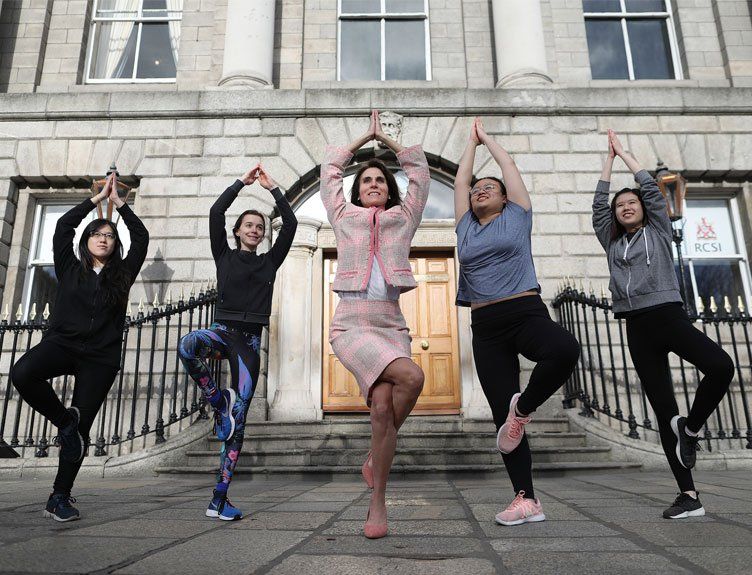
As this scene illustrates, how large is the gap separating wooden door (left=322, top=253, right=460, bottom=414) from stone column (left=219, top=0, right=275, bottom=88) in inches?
125

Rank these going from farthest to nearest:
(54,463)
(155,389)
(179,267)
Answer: (179,267) < (155,389) < (54,463)

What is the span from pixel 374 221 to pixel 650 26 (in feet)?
30.6

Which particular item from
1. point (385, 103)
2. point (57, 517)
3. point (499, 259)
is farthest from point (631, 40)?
point (57, 517)

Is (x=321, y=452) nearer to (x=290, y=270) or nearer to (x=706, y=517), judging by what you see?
(x=290, y=270)

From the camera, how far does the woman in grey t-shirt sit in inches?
106

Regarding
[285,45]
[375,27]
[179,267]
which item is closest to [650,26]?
[375,27]

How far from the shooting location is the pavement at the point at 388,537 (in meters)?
1.83

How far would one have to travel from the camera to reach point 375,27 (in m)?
9.65

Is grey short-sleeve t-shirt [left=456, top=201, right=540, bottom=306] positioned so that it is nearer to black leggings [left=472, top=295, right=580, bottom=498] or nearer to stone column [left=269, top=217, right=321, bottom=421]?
black leggings [left=472, top=295, right=580, bottom=498]

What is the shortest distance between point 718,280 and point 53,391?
8.78 meters

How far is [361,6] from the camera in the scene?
9719mm

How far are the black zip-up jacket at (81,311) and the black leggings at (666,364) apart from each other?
3120mm

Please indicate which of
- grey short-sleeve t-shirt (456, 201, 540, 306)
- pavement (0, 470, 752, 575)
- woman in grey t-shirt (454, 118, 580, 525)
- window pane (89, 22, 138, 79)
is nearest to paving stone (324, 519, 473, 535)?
pavement (0, 470, 752, 575)

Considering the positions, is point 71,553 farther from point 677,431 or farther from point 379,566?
point 677,431
